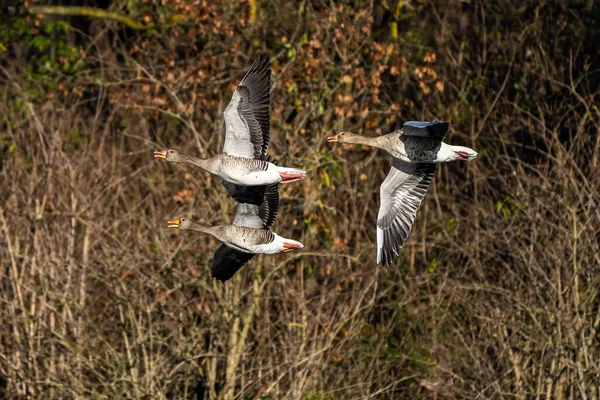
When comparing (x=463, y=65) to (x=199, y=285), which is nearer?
(x=199, y=285)

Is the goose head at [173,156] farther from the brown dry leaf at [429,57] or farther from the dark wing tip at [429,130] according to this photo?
the brown dry leaf at [429,57]

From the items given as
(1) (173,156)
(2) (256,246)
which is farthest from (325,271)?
(2) (256,246)

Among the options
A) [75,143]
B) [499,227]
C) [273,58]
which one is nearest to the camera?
[499,227]

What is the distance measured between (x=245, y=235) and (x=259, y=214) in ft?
2.04

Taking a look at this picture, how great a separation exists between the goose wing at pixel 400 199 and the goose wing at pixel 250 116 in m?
1.58

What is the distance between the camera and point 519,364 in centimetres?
1599

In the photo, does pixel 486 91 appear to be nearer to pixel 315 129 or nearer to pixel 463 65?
pixel 463 65

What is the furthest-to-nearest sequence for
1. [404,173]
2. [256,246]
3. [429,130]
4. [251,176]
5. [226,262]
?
[404,173]
[226,262]
[256,246]
[429,130]
[251,176]

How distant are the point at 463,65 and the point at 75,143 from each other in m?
6.24

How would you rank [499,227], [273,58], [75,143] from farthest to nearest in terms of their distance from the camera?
[75,143] < [273,58] < [499,227]

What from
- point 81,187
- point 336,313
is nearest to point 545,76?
point 336,313

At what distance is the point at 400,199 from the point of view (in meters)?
14.0

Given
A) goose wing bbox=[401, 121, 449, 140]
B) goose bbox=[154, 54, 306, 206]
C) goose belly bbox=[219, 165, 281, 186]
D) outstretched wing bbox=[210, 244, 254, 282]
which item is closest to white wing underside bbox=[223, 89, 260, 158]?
goose bbox=[154, 54, 306, 206]

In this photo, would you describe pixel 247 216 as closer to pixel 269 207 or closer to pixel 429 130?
pixel 269 207
